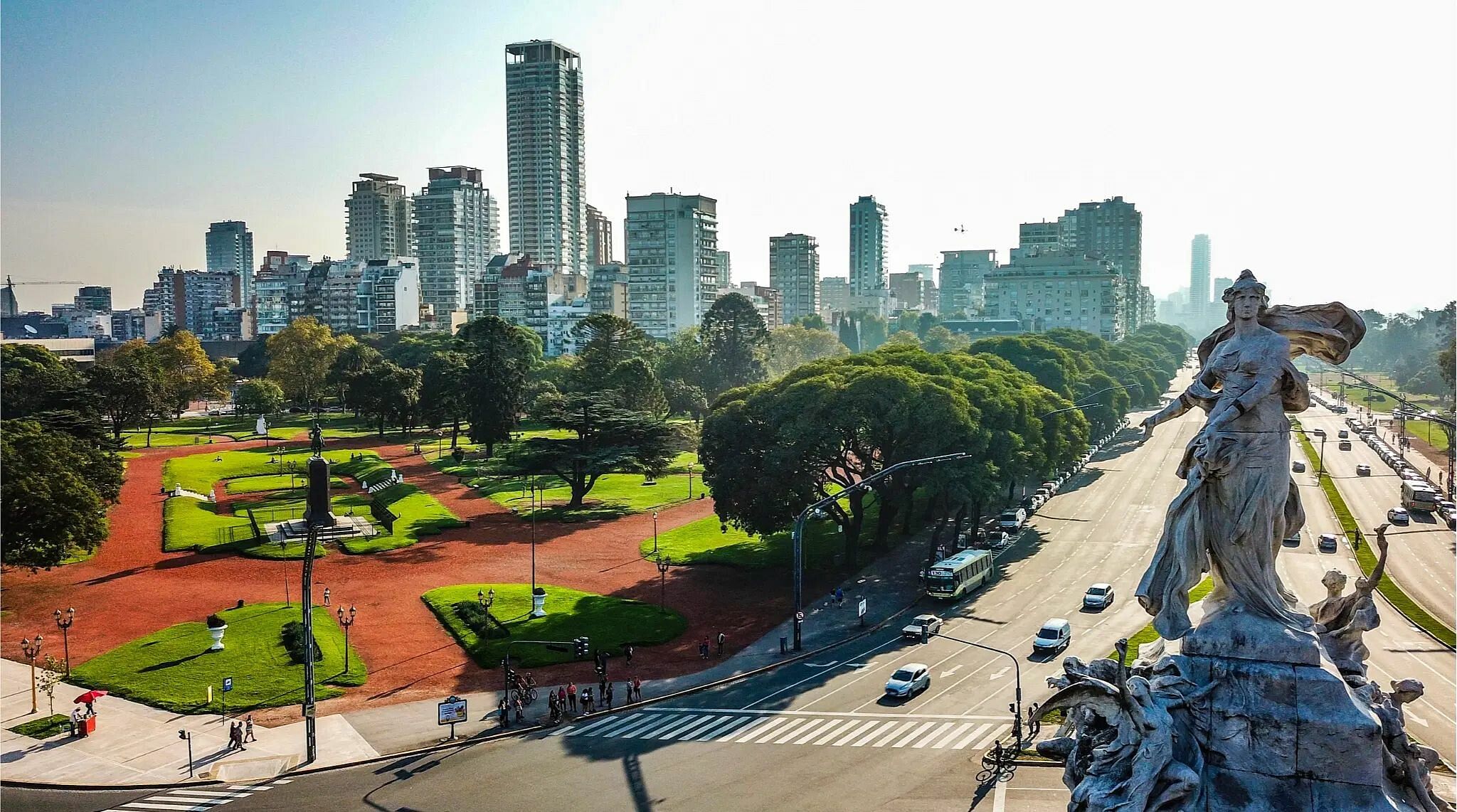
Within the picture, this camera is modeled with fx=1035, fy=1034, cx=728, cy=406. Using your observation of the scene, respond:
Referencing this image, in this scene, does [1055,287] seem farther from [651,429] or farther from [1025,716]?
[1025,716]

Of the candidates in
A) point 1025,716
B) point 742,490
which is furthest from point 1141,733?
point 742,490

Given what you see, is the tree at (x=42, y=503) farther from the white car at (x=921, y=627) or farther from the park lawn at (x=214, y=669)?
the white car at (x=921, y=627)

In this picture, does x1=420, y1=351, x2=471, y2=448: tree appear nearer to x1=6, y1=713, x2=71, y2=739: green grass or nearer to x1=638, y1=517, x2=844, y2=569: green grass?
x1=638, y1=517, x2=844, y2=569: green grass

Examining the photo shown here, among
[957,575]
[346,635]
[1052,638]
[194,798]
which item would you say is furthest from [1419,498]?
[194,798]

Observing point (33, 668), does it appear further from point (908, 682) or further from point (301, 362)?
point (301, 362)

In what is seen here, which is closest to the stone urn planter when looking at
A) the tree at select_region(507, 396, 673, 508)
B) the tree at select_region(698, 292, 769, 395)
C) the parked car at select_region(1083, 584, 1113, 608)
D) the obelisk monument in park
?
the tree at select_region(507, 396, 673, 508)

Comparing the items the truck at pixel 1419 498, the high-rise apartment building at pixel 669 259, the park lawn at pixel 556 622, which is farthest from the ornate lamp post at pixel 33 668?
the high-rise apartment building at pixel 669 259
